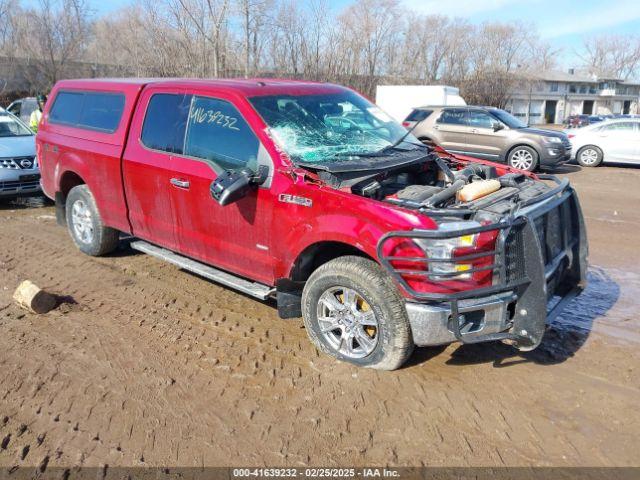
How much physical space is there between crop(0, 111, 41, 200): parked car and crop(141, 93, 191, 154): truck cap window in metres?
5.10

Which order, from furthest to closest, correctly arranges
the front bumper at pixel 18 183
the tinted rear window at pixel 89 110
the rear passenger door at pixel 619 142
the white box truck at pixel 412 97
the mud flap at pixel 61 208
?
the white box truck at pixel 412 97 < the rear passenger door at pixel 619 142 < the front bumper at pixel 18 183 < the mud flap at pixel 61 208 < the tinted rear window at pixel 89 110

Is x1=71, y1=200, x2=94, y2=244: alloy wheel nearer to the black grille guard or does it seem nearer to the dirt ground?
the dirt ground

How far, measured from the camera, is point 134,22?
21.1m

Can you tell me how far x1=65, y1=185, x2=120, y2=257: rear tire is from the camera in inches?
231

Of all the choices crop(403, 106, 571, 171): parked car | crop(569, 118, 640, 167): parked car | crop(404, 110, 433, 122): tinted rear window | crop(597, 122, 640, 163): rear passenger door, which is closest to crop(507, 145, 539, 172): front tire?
crop(403, 106, 571, 171): parked car

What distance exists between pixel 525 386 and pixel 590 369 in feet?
1.93

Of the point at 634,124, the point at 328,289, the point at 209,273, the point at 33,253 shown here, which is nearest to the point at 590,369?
the point at 328,289

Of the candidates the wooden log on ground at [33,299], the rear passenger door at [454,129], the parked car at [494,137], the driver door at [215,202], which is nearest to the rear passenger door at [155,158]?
the driver door at [215,202]

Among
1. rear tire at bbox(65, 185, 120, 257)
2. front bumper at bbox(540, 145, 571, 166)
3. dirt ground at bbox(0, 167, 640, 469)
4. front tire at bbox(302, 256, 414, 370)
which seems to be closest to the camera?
dirt ground at bbox(0, 167, 640, 469)

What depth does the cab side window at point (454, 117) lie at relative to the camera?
13714mm

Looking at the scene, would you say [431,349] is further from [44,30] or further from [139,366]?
[44,30]

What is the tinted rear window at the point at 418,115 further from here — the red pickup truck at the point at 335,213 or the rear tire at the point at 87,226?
the rear tire at the point at 87,226

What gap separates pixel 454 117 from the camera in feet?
45.3

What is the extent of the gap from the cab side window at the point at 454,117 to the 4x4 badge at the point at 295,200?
432 inches
